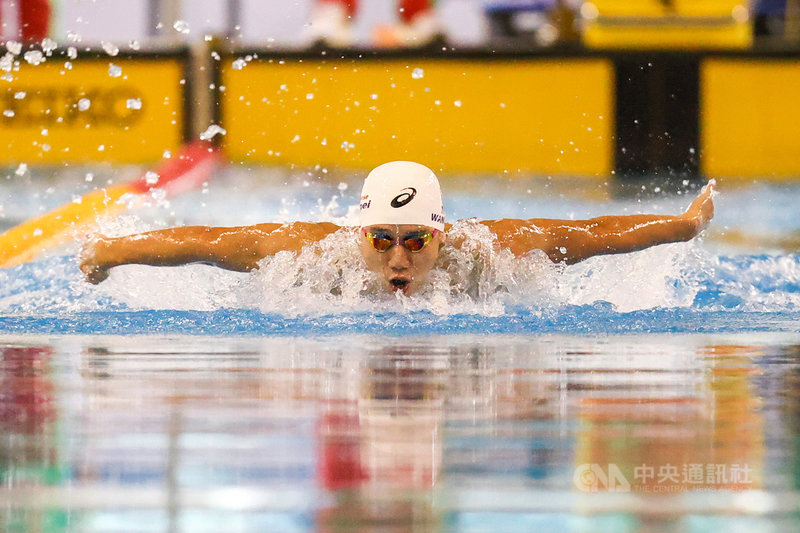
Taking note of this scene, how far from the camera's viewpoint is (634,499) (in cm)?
175

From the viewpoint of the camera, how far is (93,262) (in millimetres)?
5199

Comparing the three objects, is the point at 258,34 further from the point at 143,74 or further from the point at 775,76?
the point at 775,76

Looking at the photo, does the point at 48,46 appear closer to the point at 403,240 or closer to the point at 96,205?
the point at 96,205

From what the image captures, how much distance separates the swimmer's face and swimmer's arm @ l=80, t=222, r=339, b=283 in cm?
32

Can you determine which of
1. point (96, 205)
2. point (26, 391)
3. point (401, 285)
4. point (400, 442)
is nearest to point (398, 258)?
point (401, 285)

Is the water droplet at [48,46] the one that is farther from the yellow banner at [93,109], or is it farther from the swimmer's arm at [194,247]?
the swimmer's arm at [194,247]

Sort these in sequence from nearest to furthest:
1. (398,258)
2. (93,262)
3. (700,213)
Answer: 1. (398,258)
2. (93,262)
3. (700,213)

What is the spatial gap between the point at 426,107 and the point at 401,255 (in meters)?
4.23

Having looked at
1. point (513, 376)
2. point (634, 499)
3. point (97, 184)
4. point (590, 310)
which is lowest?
point (634, 499)

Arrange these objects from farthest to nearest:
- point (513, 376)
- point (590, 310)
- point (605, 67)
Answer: point (605, 67) < point (590, 310) < point (513, 376)

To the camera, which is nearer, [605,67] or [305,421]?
[305,421]

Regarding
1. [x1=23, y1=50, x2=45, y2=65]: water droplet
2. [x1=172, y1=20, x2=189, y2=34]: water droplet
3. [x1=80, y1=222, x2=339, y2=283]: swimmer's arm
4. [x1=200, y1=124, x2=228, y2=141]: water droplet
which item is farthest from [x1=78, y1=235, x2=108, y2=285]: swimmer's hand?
[x1=23, y1=50, x2=45, y2=65]: water droplet

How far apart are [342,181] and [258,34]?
1353 millimetres

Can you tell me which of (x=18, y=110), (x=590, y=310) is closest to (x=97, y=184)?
(x=18, y=110)
